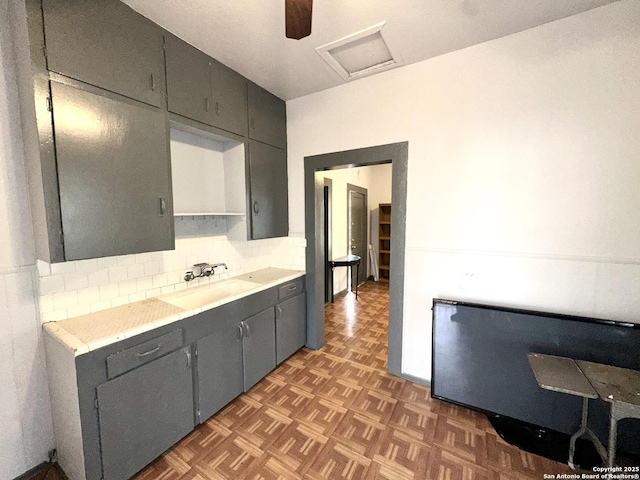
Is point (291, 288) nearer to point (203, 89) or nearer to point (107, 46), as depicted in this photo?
point (203, 89)

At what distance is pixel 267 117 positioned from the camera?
2537mm

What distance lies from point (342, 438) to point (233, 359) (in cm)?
97

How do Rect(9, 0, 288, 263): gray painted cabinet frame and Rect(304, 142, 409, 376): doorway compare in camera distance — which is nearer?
Rect(9, 0, 288, 263): gray painted cabinet frame

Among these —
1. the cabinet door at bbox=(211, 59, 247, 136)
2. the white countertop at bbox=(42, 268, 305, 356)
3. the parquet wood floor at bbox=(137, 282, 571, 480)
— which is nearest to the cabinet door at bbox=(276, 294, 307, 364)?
the parquet wood floor at bbox=(137, 282, 571, 480)

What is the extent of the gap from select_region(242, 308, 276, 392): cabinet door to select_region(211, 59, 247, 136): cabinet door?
1.66 m

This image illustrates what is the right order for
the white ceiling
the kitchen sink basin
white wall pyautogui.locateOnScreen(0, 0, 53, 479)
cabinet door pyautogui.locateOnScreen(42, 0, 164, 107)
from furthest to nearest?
1. the kitchen sink basin
2. the white ceiling
3. white wall pyautogui.locateOnScreen(0, 0, 53, 479)
4. cabinet door pyautogui.locateOnScreen(42, 0, 164, 107)

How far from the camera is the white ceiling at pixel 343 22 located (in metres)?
1.49

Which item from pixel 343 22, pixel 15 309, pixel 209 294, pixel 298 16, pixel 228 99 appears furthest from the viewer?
pixel 209 294

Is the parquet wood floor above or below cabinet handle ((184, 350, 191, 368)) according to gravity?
below

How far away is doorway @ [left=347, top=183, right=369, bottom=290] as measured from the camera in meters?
4.95

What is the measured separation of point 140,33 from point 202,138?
824 millimetres

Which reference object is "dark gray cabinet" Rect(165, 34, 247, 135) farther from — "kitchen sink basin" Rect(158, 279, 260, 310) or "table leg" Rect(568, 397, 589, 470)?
"table leg" Rect(568, 397, 589, 470)

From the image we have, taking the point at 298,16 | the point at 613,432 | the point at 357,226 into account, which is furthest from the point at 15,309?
the point at 357,226

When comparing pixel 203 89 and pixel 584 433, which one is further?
pixel 203 89
